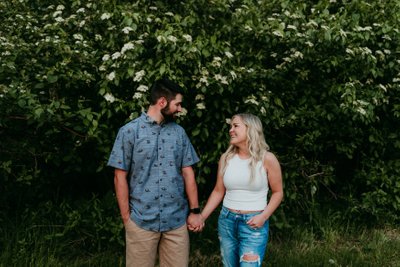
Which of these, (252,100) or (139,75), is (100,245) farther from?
(252,100)

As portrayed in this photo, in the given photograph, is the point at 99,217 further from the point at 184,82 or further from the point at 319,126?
the point at 319,126

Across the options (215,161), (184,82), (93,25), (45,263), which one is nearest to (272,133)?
(215,161)

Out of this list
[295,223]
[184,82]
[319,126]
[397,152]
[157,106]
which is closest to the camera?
[157,106]

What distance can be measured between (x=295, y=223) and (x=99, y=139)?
267cm

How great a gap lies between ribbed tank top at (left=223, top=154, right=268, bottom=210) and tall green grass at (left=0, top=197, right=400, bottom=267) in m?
1.59

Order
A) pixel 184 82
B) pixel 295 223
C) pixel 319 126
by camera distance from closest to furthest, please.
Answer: pixel 184 82 → pixel 319 126 → pixel 295 223

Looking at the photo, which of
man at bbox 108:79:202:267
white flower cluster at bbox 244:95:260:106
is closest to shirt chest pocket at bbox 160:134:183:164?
man at bbox 108:79:202:267

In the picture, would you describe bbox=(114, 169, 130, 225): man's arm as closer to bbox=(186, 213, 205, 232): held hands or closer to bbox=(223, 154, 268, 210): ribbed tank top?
bbox=(186, 213, 205, 232): held hands

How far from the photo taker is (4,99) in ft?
12.8

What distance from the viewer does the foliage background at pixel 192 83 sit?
4.12 m

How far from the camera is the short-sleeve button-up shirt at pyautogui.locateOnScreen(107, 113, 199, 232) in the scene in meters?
3.07

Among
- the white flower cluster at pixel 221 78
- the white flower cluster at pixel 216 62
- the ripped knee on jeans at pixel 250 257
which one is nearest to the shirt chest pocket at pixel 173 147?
the ripped knee on jeans at pixel 250 257

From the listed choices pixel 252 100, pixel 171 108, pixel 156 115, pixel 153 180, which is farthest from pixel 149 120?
pixel 252 100

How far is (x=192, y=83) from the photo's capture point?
167 inches
